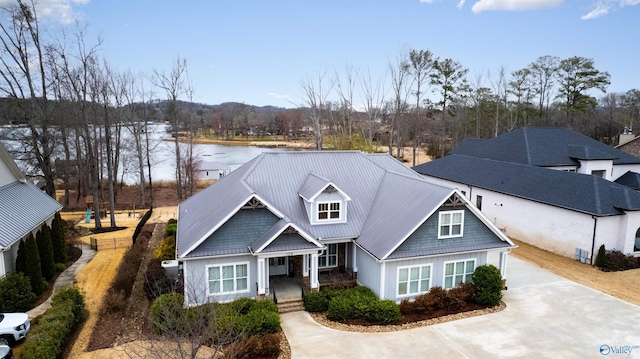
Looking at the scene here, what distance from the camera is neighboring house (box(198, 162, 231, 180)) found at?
156ft

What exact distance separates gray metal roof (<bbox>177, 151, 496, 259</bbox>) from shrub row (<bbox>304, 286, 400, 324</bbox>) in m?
1.69

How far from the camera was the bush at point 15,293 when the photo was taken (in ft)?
46.3

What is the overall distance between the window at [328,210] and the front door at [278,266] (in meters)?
2.53

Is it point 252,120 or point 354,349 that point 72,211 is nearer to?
point 354,349

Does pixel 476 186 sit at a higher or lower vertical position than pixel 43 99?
lower

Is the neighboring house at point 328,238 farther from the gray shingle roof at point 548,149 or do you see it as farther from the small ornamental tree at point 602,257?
the gray shingle roof at point 548,149

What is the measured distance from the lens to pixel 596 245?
19.9 meters

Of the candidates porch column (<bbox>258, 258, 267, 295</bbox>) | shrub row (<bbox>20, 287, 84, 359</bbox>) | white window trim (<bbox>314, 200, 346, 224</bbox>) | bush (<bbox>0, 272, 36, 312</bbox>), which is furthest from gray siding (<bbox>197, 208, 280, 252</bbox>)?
bush (<bbox>0, 272, 36, 312</bbox>)

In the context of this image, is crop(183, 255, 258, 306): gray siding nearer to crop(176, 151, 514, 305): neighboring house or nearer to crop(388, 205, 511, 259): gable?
crop(176, 151, 514, 305): neighboring house

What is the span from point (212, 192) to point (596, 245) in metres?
19.5

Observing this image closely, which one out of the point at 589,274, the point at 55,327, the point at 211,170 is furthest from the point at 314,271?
the point at 211,170

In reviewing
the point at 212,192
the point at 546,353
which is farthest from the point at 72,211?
the point at 546,353

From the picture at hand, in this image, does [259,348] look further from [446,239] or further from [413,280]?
[446,239]

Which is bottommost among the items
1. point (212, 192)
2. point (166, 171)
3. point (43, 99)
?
point (166, 171)
